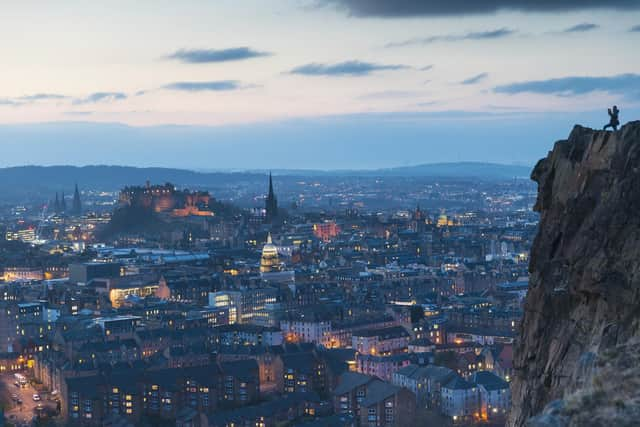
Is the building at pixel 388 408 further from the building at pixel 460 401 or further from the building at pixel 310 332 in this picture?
the building at pixel 310 332

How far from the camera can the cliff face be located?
11508 millimetres

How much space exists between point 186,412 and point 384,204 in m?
154

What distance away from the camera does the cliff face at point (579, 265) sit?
1151cm

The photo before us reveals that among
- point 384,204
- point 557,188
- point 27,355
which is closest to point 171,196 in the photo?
point 384,204

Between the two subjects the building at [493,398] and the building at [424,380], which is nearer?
the building at [493,398]

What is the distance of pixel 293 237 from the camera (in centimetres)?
10775

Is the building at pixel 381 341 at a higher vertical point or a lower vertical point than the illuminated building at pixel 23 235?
higher

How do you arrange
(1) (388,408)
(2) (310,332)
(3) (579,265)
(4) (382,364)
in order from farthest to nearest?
(2) (310,332) → (4) (382,364) → (1) (388,408) → (3) (579,265)

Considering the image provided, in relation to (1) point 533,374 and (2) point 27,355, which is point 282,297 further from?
(1) point 533,374

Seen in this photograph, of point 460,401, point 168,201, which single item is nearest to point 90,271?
point 460,401

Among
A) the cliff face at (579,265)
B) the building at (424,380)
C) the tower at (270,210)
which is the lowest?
the building at (424,380)

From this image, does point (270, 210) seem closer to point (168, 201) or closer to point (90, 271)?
point (168, 201)

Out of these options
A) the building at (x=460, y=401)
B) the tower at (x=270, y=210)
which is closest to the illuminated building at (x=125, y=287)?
the building at (x=460, y=401)

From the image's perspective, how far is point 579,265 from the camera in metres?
12.4
